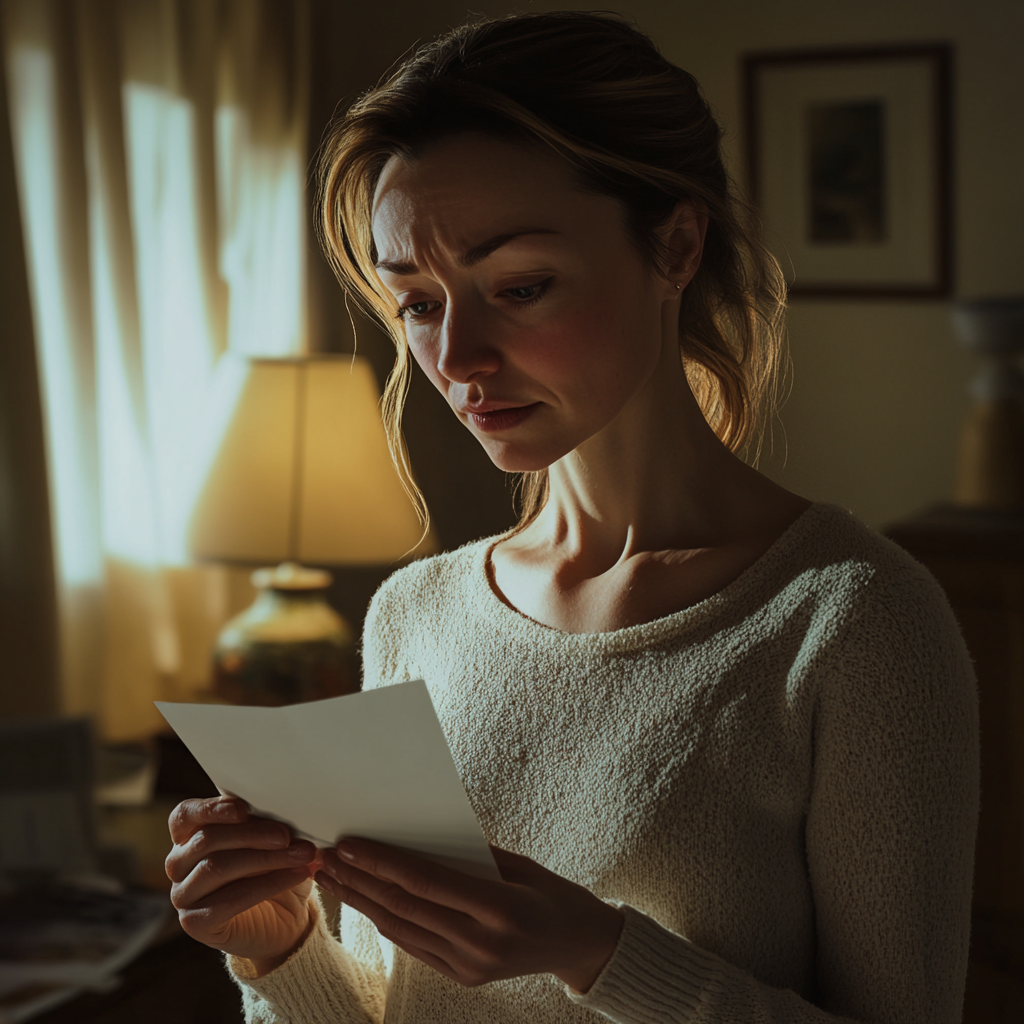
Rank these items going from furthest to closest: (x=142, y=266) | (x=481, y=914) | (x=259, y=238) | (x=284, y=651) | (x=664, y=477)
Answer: (x=259, y=238)
(x=142, y=266)
(x=284, y=651)
(x=664, y=477)
(x=481, y=914)

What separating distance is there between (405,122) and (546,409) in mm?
216

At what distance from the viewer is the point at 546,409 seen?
802 mm

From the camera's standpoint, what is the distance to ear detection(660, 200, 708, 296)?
2.76ft

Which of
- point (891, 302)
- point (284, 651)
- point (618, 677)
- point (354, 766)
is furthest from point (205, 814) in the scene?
point (891, 302)

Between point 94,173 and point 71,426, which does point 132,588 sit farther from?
point 94,173

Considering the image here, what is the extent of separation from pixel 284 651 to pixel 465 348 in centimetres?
155

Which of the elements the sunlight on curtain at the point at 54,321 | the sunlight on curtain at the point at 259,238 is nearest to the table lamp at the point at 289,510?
the sunlight on curtain at the point at 54,321

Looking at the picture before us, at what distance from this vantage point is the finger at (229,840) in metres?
0.75

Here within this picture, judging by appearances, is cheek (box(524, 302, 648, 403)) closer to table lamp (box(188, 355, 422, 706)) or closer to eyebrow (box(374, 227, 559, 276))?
eyebrow (box(374, 227, 559, 276))

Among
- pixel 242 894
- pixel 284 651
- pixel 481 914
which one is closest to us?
pixel 481 914

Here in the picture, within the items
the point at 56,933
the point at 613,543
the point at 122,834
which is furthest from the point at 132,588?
the point at 613,543

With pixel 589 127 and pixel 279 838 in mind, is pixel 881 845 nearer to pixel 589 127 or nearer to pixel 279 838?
pixel 279 838

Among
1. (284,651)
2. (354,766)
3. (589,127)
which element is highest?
(589,127)

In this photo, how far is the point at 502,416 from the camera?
2.64 feet
